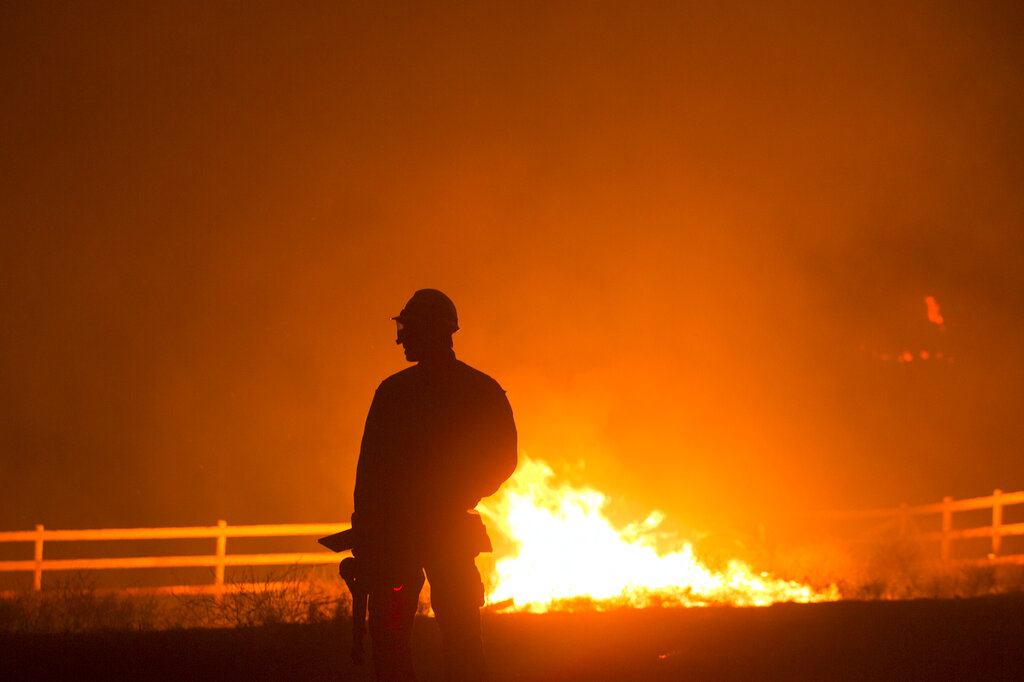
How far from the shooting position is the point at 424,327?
432cm

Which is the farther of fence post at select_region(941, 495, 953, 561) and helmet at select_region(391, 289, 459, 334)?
fence post at select_region(941, 495, 953, 561)

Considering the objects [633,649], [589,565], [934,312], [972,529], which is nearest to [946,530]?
[972,529]

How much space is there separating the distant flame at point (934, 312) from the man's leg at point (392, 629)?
21082mm

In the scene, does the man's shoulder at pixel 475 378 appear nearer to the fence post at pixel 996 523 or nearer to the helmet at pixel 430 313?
the helmet at pixel 430 313

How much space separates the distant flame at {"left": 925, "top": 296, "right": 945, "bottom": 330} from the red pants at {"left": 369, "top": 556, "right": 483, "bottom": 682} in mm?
20950

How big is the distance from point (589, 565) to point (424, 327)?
6643 millimetres

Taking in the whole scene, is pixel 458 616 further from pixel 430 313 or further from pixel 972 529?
pixel 972 529

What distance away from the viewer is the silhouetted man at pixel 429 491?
4082 millimetres

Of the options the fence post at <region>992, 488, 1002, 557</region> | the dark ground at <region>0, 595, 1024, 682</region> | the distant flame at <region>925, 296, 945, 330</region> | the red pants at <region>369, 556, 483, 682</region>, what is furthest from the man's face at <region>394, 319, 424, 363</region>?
the distant flame at <region>925, 296, 945, 330</region>

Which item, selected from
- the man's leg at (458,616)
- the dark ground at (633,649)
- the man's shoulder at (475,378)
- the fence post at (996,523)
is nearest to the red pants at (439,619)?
the man's leg at (458,616)

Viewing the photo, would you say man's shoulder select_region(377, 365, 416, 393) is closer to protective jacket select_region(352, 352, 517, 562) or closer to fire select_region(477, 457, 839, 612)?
protective jacket select_region(352, 352, 517, 562)

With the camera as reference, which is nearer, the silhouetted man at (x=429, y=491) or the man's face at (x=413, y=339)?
the silhouetted man at (x=429, y=491)

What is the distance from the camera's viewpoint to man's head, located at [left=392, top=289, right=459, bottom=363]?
4320 millimetres

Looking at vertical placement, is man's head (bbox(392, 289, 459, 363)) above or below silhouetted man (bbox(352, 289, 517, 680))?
above
